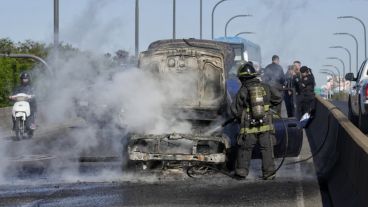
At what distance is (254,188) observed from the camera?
1207cm

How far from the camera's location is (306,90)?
22.8 meters

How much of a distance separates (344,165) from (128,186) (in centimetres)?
305

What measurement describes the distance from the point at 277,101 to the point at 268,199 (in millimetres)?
2615

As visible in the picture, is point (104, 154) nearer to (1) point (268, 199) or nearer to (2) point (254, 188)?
(2) point (254, 188)

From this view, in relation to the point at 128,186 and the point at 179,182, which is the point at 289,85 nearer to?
the point at 179,182

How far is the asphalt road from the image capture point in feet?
35.8

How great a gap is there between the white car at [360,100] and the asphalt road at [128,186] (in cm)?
172

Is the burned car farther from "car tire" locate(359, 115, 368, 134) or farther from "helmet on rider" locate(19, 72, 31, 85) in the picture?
"helmet on rider" locate(19, 72, 31, 85)

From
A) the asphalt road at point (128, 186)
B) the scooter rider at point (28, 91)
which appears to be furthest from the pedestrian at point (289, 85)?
the scooter rider at point (28, 91)

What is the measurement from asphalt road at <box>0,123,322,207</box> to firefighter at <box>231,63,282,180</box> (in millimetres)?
273

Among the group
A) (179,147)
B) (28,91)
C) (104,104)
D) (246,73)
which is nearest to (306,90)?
(28,91)

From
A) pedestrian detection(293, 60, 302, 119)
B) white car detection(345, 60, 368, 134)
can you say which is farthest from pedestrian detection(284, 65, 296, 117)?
white car detection(345, 60, 368, 134)

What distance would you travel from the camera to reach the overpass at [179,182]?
10641 mm

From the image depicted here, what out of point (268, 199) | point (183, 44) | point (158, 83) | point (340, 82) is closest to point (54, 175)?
point (158, 83)
